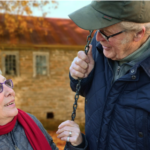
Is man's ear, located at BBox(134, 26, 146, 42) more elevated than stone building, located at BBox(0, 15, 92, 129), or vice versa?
man's ear, located at BBox(134, 26, 146, 42)

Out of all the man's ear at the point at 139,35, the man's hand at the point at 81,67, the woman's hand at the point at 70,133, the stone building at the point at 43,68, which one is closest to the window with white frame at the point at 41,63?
the stone building at the point at 43,68

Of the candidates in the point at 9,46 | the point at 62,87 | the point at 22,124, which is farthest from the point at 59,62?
the point at 22,124

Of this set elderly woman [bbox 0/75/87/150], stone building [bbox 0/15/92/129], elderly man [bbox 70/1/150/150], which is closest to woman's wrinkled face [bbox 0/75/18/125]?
elderly woman [bbox 0/75/87/150]

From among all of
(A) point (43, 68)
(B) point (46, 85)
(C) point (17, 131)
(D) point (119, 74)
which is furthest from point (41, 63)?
(D) point (119, 74)

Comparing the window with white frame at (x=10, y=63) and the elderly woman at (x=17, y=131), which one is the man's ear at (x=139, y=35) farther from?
the window with white frame at (x=10, y=63)

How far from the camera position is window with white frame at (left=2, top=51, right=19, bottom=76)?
10.6m

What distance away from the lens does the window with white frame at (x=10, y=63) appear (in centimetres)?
1064

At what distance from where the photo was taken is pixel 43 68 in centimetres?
1120

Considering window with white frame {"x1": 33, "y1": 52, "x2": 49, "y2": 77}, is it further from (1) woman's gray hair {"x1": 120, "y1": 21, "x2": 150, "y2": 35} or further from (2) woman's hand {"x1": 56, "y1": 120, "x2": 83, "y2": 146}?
(1) woman's gray hair {"x1": 120, "y1": 21, "x2": 150, "y2": 35}

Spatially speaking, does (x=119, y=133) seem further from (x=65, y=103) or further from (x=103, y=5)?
(x=65, y=103)

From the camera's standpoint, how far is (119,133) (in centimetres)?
177

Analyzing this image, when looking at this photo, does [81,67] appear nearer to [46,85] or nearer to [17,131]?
[17,131]

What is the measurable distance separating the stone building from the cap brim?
29.1ft

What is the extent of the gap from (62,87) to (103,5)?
10048mm
